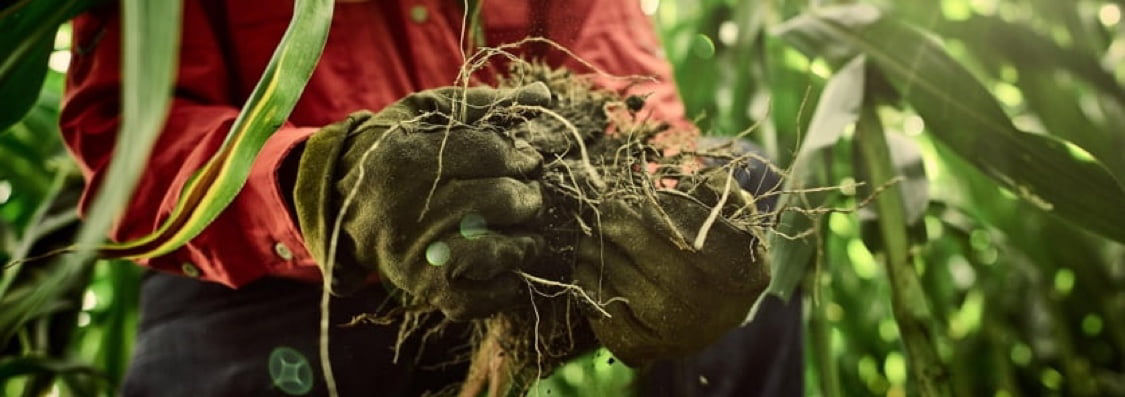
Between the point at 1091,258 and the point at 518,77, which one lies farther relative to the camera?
the point at 1091,258

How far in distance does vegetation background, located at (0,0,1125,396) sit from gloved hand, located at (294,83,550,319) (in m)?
0.10

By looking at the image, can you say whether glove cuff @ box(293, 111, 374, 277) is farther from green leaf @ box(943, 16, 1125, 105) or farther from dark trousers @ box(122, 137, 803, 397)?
green leaf @ box(943, 16, 1125, 105)

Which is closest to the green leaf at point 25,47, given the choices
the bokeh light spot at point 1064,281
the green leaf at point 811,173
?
the green leaf at point 811,173

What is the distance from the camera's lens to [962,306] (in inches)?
25.1

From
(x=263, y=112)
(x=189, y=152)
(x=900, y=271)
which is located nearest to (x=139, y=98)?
(x=263, y=112)

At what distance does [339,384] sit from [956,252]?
48 centimetres

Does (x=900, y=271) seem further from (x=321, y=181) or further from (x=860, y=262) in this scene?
(x=321, y=181)

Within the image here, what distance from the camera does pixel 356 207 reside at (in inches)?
13.8

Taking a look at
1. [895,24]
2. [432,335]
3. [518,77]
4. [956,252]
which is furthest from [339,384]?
[956,252]

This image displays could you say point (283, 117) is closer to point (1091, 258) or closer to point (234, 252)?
point (234, 252)

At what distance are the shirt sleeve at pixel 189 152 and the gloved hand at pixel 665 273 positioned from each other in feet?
0.47

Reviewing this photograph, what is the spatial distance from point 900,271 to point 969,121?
10 centimetres

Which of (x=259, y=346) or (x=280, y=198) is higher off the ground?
(x=280, y=198)

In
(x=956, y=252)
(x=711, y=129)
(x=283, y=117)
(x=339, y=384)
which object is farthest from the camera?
(x=956, y=252)
